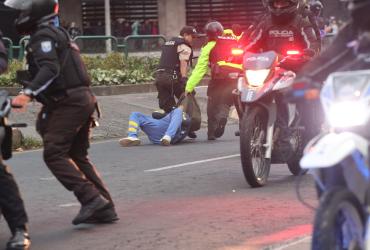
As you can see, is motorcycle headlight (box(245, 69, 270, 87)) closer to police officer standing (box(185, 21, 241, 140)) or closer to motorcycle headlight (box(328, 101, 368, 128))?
motorcycle headlight (box(328, 101, 368, 128))

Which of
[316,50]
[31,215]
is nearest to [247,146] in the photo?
Answer: [316,50]

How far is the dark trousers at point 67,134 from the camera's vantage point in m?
5.92

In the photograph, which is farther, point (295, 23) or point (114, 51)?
point (114, 51)

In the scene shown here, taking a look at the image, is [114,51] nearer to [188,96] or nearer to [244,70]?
[188,96]

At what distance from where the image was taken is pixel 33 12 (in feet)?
19.1

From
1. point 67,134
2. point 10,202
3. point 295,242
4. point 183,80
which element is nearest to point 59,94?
point 67,134

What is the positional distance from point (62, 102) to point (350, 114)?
8.90ft

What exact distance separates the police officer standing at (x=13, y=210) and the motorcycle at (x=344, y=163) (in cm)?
239

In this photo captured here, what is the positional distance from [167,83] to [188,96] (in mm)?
642

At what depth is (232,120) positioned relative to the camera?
15039 millimetres

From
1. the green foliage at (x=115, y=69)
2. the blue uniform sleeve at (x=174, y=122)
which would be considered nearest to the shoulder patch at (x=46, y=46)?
the blue uniform sleeve at (x=174, y=122)

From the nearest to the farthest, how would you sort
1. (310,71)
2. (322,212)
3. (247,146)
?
(322,212)
(310,71)
(247,146)

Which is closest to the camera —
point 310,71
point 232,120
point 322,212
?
point 322,212

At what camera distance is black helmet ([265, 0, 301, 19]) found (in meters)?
8.04
